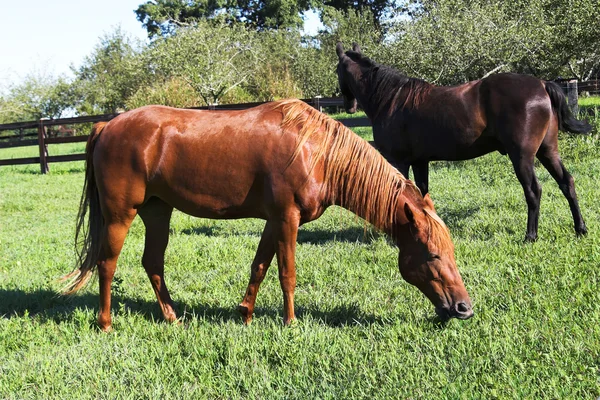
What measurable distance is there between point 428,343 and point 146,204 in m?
2.39

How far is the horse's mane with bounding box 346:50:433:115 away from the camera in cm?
647

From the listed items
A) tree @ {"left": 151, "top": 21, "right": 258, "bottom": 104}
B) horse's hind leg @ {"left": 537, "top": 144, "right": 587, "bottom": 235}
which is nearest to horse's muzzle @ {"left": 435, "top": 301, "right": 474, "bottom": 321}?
horse's hind leg @ {"left": 537, "top": 144, "right": 587, "bottom": 235}

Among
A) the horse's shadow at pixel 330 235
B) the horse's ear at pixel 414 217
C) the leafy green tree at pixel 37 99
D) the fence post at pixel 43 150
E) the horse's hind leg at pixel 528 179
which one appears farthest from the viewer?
the leafy green tree at pixel 37 99

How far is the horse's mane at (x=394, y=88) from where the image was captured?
6469 millimetres

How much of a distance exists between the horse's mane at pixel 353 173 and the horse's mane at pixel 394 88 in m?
3.04

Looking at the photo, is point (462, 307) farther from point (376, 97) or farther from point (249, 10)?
point (249, 10)

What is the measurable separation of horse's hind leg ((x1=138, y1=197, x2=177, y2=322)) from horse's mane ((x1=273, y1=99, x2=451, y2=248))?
→ 4.29ft

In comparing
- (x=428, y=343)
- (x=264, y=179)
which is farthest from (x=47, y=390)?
(x=428, y=343)

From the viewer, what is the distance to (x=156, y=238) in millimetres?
4223

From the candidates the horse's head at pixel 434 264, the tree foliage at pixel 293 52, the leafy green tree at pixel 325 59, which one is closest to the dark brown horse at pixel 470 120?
the horse's head at pixel 434 264

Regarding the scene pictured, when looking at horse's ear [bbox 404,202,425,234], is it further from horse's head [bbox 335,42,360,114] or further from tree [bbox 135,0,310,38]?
tree [bbox 135,0,310,38]

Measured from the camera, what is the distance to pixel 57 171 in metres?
15.2

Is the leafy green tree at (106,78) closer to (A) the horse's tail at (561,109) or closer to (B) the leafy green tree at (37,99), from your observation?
(B) the leafy green tree at (37,99)

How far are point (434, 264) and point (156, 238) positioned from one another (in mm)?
2207
